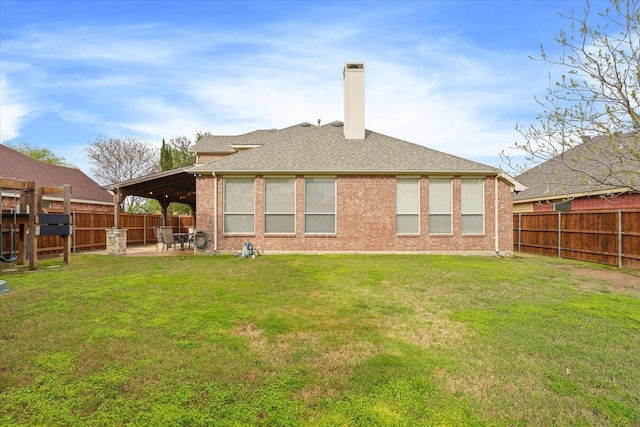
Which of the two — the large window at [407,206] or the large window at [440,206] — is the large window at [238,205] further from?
the large window at [440,206]

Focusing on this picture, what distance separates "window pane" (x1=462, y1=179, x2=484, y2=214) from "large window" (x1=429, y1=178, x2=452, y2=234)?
615mm

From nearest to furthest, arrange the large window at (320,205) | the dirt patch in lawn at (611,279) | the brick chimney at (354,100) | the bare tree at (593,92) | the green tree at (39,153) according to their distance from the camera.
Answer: the bare tree at (593,92), the dirt patch in lawn at (611,279), the large window at (320,205), the brick chimney at (354,100), the green tree at (39,153)

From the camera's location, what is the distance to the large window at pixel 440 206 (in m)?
12.6

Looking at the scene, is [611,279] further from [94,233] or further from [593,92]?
[94,233]

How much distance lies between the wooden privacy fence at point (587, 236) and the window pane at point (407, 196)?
19.2 ft

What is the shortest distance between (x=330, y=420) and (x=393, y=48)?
37.9ft

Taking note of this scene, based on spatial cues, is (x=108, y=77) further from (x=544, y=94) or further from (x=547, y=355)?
(x=547, y=355)

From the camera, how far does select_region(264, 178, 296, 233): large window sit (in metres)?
12.5

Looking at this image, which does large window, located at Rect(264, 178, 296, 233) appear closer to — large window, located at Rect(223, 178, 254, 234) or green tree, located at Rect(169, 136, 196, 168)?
large window, located at Rect(223, 178, 254, 234)

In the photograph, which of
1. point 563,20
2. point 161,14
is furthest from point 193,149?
point 563,20

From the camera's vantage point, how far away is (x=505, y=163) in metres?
5.57

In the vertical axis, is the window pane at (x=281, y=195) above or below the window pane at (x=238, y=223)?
above

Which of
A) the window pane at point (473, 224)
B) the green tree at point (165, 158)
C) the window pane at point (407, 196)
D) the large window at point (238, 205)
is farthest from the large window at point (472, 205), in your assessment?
the green tree at point (165, 158)

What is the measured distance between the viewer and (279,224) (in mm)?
12547
